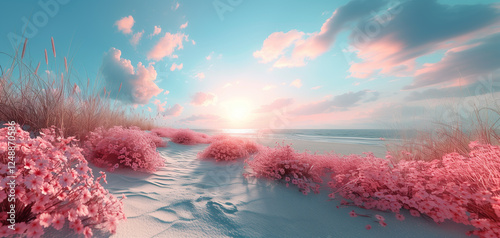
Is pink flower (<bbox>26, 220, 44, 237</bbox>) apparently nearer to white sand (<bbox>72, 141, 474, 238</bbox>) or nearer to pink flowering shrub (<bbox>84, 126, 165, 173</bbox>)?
white sand (<bbox>72, 141, 474, 238</bbox>)

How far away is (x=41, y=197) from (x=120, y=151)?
290 centimetres

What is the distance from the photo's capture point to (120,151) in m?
3.88

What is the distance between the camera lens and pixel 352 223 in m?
2.41

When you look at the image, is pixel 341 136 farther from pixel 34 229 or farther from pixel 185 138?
pixel 34 229

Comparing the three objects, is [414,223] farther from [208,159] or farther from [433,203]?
[208,159]

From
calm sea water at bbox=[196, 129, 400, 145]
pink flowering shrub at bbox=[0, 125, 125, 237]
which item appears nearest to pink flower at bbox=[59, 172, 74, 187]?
pink flowering shrub at bbox=[0, 125, 125, 237]

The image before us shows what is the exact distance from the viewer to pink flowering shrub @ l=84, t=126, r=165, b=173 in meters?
3.81

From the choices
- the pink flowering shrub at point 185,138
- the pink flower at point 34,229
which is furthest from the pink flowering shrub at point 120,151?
the pink flowering shrub at point 185,138

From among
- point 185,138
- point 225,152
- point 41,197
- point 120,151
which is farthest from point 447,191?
point 185,138

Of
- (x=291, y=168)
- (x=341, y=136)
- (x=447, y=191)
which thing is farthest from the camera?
(x=341, y=136)

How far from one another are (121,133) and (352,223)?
196 inches

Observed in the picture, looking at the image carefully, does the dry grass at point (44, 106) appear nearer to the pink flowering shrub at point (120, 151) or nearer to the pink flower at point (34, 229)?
the pink flowering shrub at point (120, 151)

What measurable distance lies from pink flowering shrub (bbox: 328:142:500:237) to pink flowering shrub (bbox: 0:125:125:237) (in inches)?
128

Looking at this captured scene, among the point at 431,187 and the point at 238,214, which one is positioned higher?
the point at 431,187
